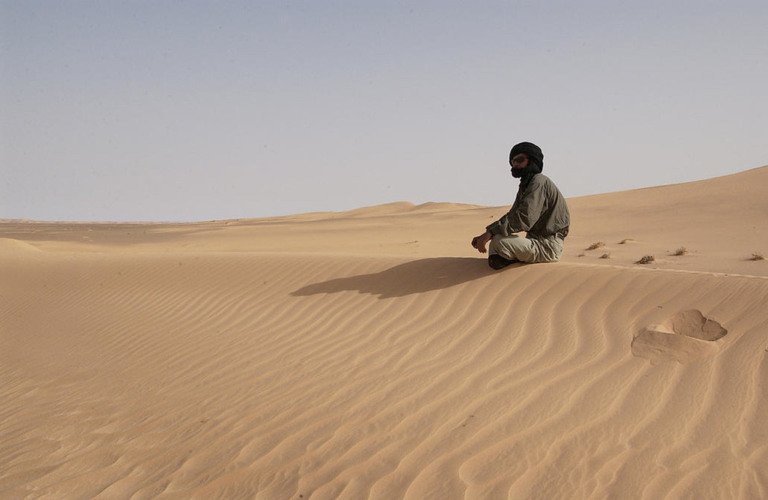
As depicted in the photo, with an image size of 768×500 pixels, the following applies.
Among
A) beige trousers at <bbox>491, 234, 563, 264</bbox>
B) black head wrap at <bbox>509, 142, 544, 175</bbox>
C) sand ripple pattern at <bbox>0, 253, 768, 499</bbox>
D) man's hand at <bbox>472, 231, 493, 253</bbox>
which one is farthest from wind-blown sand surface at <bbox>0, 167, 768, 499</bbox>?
black head wrap at <bbox>509, 142, 544, 175</bbox>

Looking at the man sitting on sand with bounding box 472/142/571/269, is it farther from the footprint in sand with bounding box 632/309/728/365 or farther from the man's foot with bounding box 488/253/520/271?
the footprint in sand with bounding box 632/309/728/365

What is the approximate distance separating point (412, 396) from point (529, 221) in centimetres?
247

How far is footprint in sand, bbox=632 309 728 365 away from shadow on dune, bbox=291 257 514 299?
2.05 meters

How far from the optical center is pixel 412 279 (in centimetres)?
661

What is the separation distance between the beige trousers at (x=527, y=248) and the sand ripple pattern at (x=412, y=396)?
8.6 inches

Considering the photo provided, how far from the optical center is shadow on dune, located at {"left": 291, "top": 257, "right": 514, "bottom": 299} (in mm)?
6195

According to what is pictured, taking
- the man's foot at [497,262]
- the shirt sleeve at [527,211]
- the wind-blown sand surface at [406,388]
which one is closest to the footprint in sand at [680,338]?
the wind-blown sand surface at [406,388]

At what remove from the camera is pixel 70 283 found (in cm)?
968

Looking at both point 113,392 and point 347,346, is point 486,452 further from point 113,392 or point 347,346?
point 113,392

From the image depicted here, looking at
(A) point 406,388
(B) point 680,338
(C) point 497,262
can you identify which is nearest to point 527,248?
(C) point 497,262

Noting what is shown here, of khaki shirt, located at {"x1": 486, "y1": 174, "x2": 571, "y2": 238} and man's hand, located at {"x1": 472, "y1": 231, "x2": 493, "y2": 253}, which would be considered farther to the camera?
man's hand, located at {"x1": 472, "y1": 231, "x2": 493, "y2": 253}

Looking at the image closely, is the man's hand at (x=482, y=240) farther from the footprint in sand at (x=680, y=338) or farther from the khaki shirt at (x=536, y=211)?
the footprint in sand at (x=680, y=338)

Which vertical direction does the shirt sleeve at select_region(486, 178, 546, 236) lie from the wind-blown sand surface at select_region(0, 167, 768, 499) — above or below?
above

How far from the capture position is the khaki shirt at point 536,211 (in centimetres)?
552
